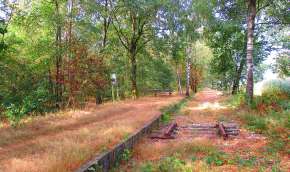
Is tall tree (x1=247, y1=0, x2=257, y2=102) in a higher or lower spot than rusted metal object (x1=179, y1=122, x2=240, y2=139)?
higher

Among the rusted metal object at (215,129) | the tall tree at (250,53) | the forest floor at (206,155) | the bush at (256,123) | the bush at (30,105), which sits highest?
the tall tree at (250,53)

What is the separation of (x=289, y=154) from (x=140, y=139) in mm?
4107

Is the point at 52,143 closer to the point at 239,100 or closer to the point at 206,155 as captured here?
the point at 206,155

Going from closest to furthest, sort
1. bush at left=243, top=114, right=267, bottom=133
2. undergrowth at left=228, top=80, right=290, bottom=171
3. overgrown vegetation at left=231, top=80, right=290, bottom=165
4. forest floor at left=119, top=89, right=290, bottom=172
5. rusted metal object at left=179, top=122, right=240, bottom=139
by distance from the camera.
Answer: forest floor at left=119, top=89, right=290, bottom=172 < undergrowth at left=228, top=80, right=290, bottom=171 < overgrown vegetation at left=231, top=80, right=290, bottom=165 < rusted metal object at left=179, top=122, right=240, bottom=139 < bush at left=243, top=114, right=267, bottom=133

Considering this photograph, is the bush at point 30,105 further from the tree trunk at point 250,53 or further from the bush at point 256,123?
the tree trunk at point 250,53

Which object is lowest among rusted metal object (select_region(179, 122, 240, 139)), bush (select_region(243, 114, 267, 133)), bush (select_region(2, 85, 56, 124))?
Answer: rusted metal object (select_region(179, 122, 240, 139))

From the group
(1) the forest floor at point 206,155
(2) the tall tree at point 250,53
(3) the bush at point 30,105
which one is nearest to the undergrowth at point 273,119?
(1) the forest floor at point 206,155

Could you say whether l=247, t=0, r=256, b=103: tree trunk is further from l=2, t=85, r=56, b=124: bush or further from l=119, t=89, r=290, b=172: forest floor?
l=2, t=85, r=56, b=124: bush

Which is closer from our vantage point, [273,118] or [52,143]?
[52,143]

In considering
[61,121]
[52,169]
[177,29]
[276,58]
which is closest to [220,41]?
[177,29]

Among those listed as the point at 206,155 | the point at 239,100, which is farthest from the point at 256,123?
the point at 239,100

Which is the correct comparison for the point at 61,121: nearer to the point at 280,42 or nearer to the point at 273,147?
the point at 273,147

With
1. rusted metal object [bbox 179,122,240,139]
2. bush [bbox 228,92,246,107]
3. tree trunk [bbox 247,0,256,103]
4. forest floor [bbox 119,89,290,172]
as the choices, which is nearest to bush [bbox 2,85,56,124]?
forest floor [bbox 119,89,290,172]

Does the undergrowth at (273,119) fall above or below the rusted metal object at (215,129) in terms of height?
above
